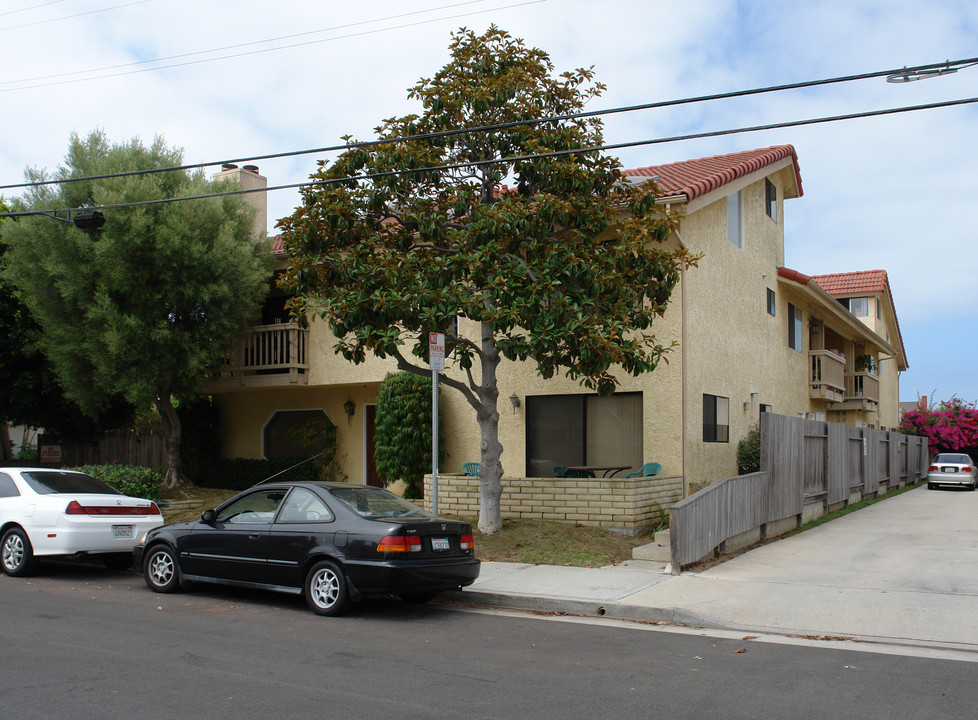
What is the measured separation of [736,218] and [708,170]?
1.89m

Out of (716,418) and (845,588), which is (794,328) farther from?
(845,588)

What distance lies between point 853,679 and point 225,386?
15347 mm

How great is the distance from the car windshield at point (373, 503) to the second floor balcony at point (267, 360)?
8955 millimetres

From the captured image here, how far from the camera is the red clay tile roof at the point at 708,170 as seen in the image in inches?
609

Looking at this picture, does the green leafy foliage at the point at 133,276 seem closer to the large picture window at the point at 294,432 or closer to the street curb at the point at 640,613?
the large picture window at the point at 294,432

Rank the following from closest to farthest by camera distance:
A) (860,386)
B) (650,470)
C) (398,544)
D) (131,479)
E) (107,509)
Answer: (398,544) → (107,509) → (650,470) → (131,479) → (860,386)

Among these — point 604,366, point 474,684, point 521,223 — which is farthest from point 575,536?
point 474,684

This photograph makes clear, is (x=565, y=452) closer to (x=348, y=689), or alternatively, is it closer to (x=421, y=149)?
(x=421, y=149)

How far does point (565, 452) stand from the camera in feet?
53.1

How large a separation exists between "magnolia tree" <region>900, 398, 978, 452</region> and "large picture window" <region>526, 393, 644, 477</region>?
32.4 meters

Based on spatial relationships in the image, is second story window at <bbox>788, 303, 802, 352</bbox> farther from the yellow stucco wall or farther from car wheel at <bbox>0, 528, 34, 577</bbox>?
car wheel at <bbox>0, 528, 34, 577</bbox>

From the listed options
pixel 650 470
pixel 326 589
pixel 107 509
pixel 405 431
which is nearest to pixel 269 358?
pixel 405 431

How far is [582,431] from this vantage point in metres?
16.1

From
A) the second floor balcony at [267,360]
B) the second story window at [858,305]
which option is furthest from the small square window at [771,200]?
the second story window at [858,305]
